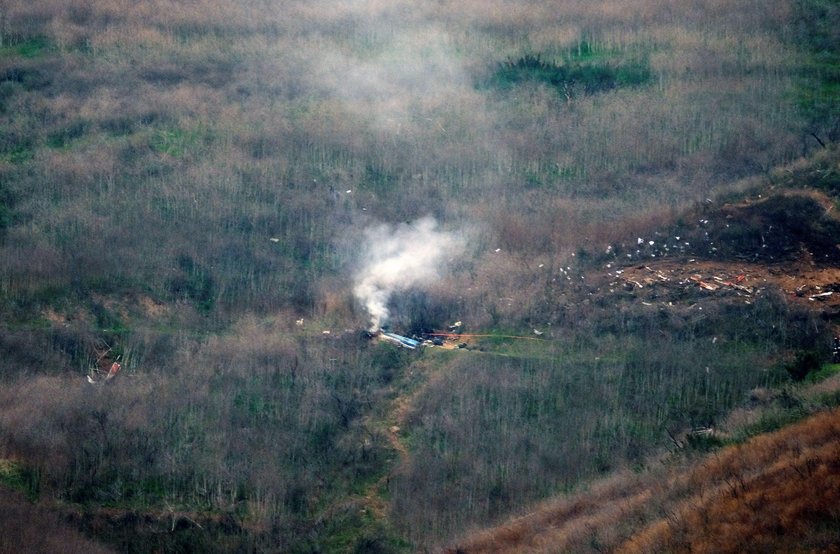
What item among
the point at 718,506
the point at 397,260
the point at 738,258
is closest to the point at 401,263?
the point at 397,260

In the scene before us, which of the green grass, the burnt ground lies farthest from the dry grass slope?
the green grass

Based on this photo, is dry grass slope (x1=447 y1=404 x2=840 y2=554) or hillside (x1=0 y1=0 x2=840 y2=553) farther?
hillside (x1=0 y1=0 x2=840 y2=553)

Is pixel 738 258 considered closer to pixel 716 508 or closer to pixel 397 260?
pixel 397 260

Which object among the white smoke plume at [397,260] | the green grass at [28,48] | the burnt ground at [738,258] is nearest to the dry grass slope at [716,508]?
the burnt ground at [738,258]

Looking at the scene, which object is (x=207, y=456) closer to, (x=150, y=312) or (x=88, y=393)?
(x=88, y=393)

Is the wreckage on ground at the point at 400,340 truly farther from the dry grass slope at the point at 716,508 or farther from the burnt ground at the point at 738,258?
the dry grass slope at the point at 716,508

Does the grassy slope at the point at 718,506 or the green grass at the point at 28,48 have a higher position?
the green grass at the point at 28,48

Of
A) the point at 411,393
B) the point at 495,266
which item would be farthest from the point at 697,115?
the point at 411,393

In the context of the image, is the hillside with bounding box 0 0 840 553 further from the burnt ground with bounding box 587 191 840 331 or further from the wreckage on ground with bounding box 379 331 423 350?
the wreckage on ground with bounding box 379 331 423 350
